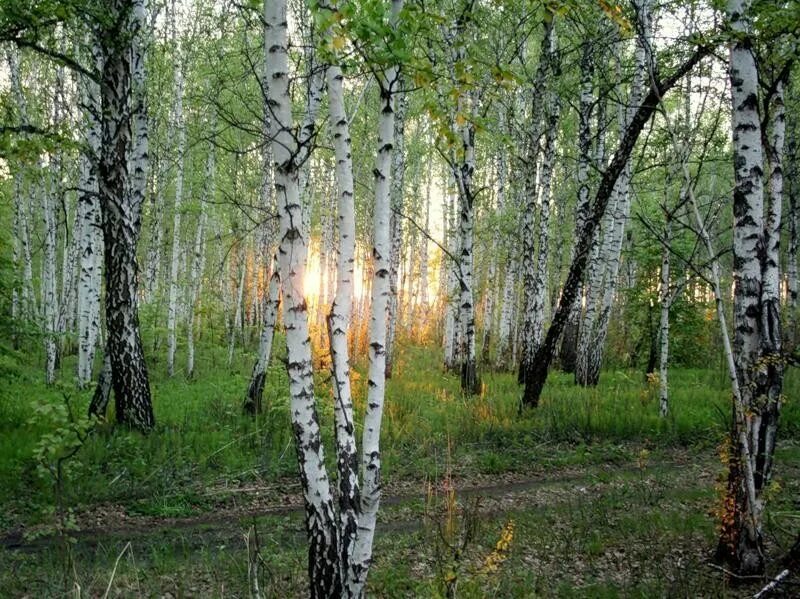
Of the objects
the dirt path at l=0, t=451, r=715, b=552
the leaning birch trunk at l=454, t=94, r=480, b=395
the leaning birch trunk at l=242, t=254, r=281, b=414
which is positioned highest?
the leaning birch trunk at l=454, t=94, r=480, b=395

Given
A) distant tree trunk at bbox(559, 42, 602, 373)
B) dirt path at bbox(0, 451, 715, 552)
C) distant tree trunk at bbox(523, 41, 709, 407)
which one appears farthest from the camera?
distant tree trunk at bbox(559, 42, 602, 373)

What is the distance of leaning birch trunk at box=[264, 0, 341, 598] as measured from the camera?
12.4 ft

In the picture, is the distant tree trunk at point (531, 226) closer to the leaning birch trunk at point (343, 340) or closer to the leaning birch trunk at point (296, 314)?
the leaning birch trunk at point (343, 340)

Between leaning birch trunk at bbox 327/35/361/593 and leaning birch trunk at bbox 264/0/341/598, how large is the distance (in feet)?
0.55

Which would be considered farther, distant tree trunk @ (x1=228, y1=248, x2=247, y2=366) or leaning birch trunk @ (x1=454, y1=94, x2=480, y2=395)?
distant tree trunk @ (x1=228, y1=248, x2=247, y2=366)

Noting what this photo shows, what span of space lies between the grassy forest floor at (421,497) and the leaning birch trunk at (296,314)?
0.55 meters

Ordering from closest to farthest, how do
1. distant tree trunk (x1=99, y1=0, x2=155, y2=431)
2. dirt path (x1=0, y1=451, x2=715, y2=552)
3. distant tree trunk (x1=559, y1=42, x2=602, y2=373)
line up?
dirt path (x1=0, y1=451, x2=715, y2=552) → distant tree trunk (x1=99, y1=0, x2=155, y2=431) → distant tree trunk (x1=559, y1=42, x2=602, y2=373)

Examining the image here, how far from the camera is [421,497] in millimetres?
7762

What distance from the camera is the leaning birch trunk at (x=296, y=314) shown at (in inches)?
149

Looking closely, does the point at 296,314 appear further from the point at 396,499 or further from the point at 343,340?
the point at 396,499

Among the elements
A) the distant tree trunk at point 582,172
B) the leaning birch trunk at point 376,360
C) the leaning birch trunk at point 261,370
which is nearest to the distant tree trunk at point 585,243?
the distant tree trunk at point 582,172

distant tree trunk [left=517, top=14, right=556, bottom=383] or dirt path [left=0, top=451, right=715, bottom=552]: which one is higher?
distant tree trunk [left=517, top=14, right=556, bottom=383]

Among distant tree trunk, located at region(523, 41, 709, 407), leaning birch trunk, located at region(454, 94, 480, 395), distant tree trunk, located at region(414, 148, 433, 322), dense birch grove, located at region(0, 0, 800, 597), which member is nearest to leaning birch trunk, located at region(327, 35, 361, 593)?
dense birch grove, located at region(0, 0, 800, 597)

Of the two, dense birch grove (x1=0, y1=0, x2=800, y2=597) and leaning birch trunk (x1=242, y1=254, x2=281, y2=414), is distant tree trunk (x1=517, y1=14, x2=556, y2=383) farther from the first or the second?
leaning birch trunk (x1=242, y1=254, x2=281, y2=414)
